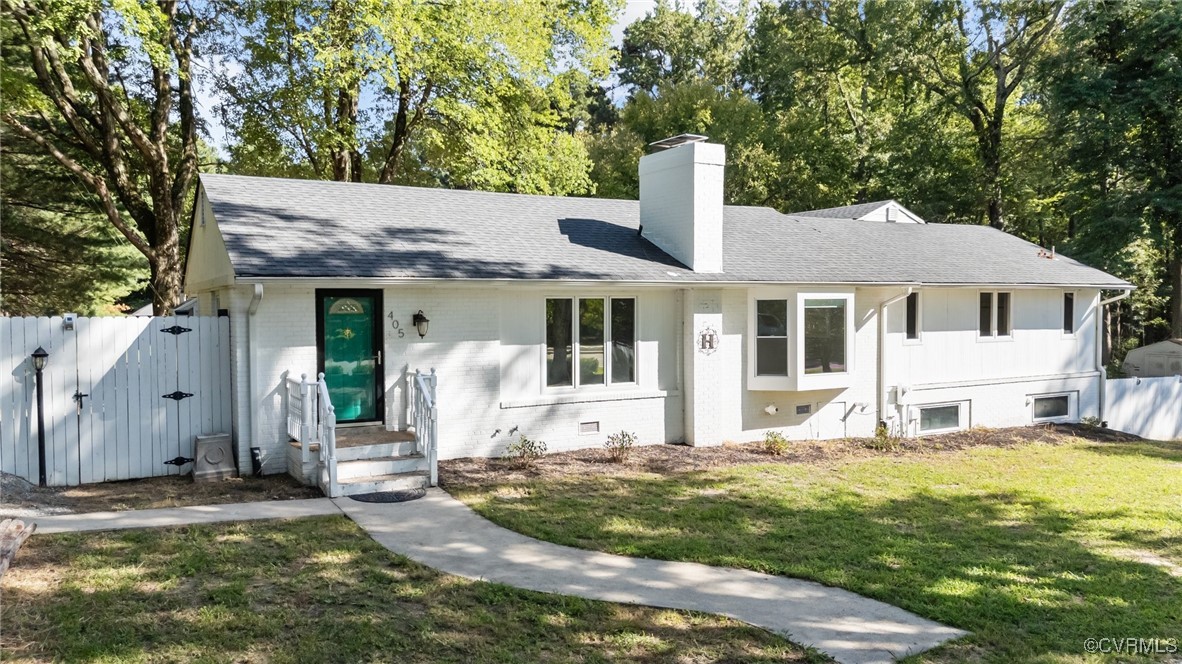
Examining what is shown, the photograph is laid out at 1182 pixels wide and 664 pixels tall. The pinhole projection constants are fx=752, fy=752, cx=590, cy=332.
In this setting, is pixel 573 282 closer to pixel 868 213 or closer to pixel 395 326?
pixel 395 326

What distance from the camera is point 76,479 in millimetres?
9156

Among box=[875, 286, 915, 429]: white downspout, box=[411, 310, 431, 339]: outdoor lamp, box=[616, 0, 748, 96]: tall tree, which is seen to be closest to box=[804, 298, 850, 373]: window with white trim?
box=[875, 286, 915, 429]: white downspout

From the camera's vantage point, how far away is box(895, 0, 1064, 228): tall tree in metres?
26.2

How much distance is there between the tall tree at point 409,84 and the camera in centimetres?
1906

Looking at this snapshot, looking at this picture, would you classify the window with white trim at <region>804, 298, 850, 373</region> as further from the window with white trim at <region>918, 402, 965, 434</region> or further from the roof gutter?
the window with white trim at <region>918, 402, 965, 434</region>

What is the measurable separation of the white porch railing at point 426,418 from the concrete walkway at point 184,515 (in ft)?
4.44

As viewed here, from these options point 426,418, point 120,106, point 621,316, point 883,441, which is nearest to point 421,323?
point 426,418

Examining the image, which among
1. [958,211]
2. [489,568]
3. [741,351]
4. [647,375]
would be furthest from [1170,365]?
[489,568]

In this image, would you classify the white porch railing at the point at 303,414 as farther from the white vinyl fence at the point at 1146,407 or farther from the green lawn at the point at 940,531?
the white vinyl fence at the point at 1146,407

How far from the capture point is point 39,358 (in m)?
8.75

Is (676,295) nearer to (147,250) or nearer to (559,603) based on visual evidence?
(559,603)

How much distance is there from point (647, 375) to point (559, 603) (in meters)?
6.84

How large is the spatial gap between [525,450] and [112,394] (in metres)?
5.35

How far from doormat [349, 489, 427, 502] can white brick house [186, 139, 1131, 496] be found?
5.84 feet
